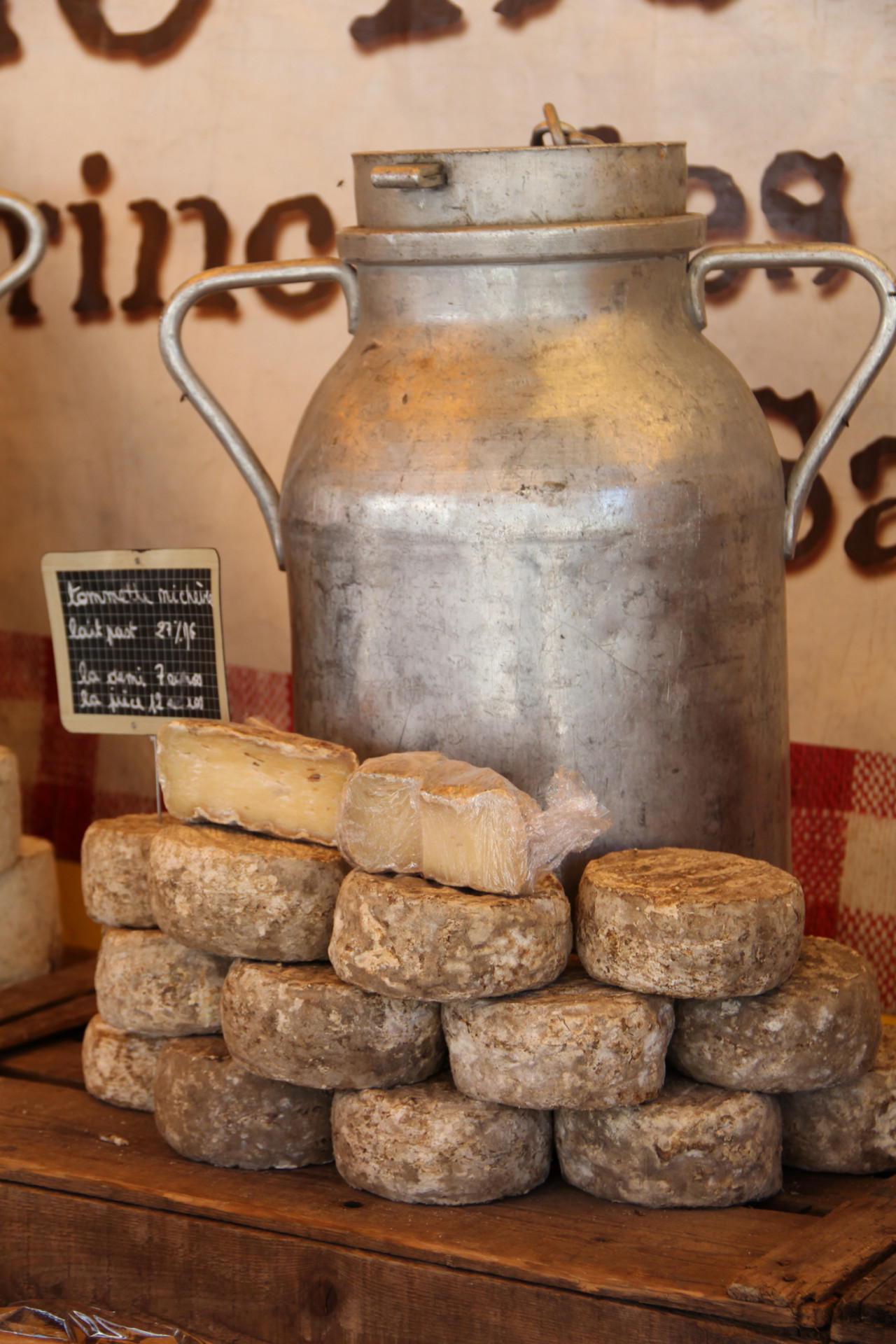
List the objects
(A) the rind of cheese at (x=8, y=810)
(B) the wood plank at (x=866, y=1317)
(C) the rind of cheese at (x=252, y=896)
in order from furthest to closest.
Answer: (A) the rind of cheese at (x=8, y=810) → (C) the rind of cheese at (x=252, y=896) → (B) the wood plank at (x=866, y=1317)

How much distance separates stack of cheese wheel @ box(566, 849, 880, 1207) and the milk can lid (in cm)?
56

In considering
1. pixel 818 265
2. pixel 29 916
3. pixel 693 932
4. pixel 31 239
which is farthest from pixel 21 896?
pixel 818 265

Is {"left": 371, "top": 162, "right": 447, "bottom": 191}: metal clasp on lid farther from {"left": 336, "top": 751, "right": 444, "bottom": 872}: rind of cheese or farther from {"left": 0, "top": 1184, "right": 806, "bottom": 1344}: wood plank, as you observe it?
{"left": 0, "top": 1184, "right": 806, "bottom": 1344}: wood plank

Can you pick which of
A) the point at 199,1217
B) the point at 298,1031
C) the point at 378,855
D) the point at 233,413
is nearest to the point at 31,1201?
the point at 199,1217

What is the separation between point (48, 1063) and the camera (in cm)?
166

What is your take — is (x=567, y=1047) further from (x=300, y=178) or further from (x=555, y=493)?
(x=300, y=178)

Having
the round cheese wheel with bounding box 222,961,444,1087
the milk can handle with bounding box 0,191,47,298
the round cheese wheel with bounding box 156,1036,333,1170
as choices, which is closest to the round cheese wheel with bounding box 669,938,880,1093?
the round cheese wheel with bounding box 222,961,444,1087

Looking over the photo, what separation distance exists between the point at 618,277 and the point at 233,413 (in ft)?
3.10

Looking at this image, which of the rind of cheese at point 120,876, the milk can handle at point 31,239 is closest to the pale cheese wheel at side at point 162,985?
the rind of cheese at point 120,876

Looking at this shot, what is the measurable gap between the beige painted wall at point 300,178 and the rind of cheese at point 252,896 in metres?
0.86

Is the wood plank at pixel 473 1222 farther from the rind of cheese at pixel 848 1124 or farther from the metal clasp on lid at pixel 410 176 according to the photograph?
the metal clasp on lid at pixel 410 176

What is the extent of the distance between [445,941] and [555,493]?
386mm

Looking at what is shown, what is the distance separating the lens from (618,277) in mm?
1426

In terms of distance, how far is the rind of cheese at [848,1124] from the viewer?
1.33 m
